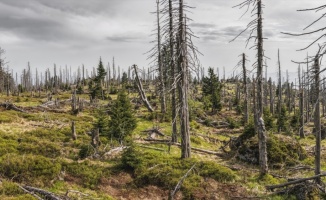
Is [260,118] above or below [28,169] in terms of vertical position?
above

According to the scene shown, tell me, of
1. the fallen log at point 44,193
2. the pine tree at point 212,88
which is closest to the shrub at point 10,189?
the fallen log at point 44,193

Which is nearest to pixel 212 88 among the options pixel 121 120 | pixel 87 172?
pixel 121 120

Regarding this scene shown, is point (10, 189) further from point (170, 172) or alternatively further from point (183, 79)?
point (183, 79)

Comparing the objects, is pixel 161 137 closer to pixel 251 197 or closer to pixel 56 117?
pixel 56 117

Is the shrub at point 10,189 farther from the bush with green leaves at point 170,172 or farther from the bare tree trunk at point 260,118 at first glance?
the bare tree trunk at point 260,118

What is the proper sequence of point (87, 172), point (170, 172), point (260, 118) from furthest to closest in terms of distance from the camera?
1. point (260, 118)
2. point (170, 172)
3. point (87, 172)

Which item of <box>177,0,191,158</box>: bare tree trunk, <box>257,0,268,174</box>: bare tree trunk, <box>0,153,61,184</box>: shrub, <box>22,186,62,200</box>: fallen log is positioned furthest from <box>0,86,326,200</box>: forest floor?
<box>177,0,191,158</box>: bare tree trunk

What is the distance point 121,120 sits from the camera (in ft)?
73.1

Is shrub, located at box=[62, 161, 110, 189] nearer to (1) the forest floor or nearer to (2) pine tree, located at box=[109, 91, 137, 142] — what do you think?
(1) the forest floor

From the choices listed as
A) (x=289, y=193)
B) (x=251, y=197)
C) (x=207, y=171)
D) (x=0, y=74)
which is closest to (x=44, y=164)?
(x=207, y=171)

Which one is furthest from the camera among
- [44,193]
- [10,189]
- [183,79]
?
[183,79]

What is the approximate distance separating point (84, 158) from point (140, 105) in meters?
29.0

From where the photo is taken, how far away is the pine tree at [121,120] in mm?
21625

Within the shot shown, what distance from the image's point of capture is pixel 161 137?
83.4ft
